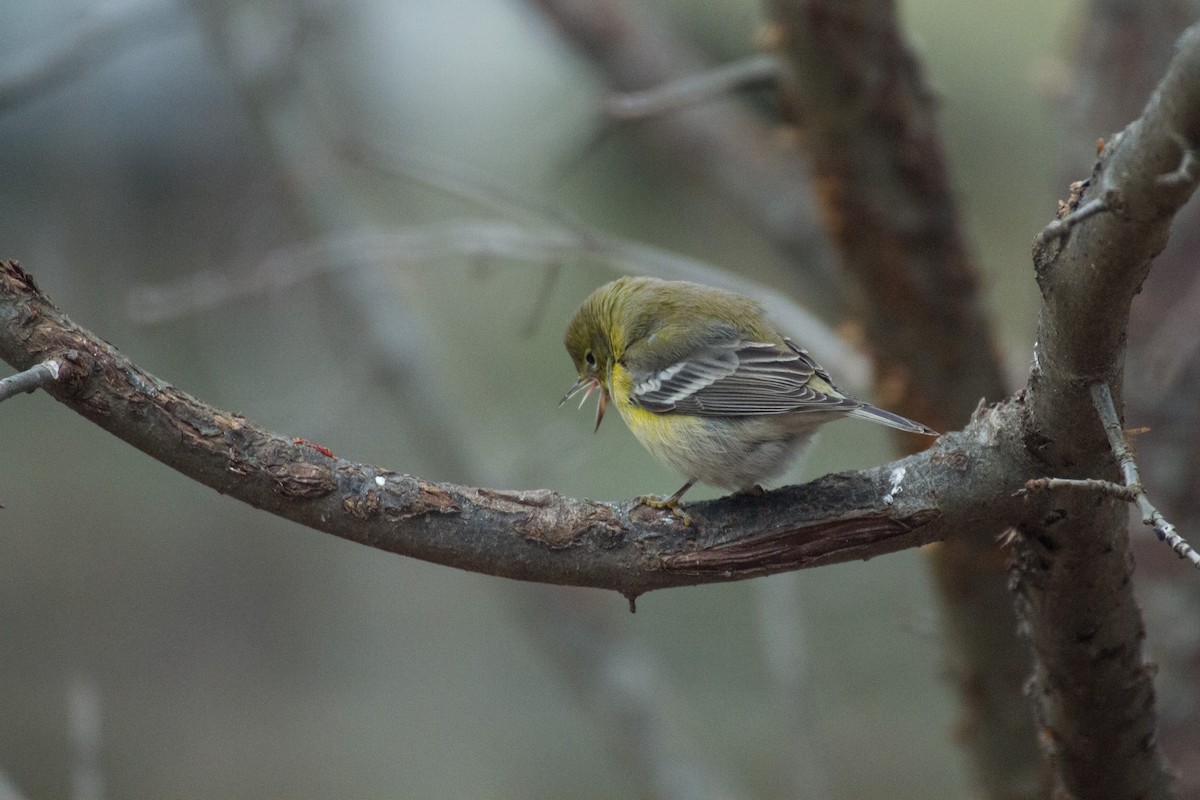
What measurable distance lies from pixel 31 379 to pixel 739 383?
6.30ft

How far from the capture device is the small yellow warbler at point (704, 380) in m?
2.90

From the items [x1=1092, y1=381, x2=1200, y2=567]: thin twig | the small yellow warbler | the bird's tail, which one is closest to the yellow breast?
the small yellow warbler

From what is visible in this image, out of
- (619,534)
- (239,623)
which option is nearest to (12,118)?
(239,623)

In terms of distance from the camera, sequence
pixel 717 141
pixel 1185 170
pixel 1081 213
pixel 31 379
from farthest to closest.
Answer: pixel 717 141
pixel 31 379
pixel 1081 213
pixel 1185 170

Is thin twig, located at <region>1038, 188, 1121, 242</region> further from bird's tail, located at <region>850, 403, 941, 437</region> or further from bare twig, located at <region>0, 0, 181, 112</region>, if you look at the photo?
bare twig, located at <region>0, 0, 181, 112</region>

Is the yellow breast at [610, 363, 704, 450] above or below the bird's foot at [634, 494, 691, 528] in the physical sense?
above

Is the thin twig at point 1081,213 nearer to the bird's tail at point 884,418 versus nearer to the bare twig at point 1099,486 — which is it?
the bare twig at point 1099,486

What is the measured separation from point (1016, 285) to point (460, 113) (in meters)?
5.25

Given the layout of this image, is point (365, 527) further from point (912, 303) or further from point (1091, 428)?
point (912, 303)

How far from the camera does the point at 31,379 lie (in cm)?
175

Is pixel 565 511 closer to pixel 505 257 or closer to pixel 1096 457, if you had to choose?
pixel 1096 457

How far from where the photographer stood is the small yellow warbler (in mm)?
2896

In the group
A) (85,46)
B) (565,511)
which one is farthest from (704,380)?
(85,46)

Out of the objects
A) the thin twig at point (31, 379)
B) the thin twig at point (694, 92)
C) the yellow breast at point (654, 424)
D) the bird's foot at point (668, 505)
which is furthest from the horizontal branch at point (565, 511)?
the thin twig at point (694, 92)
